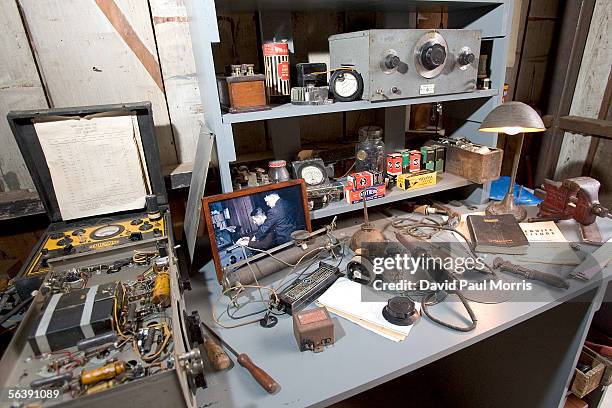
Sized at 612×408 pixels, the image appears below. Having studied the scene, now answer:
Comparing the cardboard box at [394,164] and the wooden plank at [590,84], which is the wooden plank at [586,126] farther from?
the cardboard box at [394,164]

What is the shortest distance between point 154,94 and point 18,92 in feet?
1.44

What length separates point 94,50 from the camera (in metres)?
1.28

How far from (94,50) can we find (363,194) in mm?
1115

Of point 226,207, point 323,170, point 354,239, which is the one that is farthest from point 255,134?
point 354,239

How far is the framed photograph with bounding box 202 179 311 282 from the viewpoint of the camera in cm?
114

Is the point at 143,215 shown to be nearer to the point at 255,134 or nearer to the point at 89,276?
the point at 89,276

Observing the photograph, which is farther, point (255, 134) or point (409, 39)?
point (255, 134)

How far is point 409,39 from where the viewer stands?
122 centimetres

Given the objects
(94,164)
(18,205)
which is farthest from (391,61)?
(18,205)

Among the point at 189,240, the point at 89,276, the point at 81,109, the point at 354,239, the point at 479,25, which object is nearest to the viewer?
the point at 89,276

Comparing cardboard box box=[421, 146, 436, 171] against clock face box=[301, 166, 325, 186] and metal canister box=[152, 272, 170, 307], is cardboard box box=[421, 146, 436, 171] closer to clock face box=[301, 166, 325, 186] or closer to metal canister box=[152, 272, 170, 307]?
clock face box=[301, 166, 325, 186]

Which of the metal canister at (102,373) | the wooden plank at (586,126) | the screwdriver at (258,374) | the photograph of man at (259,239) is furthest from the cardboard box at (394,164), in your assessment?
the wooden plank at (586,126)

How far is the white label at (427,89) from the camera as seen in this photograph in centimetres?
129

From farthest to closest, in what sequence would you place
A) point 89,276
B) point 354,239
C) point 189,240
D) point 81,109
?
point 354,239
point 189,240
point 81,109
point 89,276
